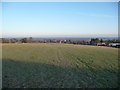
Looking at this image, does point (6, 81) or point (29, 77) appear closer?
point (6, 81)

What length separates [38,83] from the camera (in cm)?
278

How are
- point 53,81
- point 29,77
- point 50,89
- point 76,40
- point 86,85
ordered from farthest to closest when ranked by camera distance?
1. point 76,40
2. point 29,77
3. point 53,81
4. point 86,85
5. point 50,89

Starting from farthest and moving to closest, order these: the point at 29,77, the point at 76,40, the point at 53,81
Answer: the point at 76,40, the point at 29,77, the point at 53,81

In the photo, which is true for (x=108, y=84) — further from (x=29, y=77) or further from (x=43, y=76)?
(x=29, y=77)

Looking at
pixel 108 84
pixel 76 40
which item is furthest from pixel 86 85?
→ pixel 76 40

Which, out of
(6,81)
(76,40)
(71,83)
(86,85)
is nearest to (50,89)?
(71,83)

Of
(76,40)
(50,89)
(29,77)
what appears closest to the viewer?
(50,89)

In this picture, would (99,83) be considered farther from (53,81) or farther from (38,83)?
(38,83)

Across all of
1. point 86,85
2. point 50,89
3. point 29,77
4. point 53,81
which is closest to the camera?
point 50,89

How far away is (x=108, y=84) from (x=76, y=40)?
55.9 ft

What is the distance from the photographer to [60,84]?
9.09ft

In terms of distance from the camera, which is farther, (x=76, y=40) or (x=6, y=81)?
(x=76, y=40)

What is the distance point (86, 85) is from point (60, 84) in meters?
0.69

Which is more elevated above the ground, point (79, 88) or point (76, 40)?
point (76, 40)
